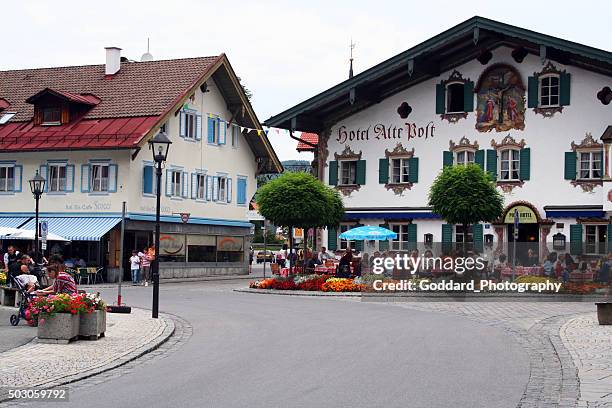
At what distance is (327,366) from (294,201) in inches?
945

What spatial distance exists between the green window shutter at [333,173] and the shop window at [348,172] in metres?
0.23

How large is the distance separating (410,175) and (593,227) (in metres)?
8.19

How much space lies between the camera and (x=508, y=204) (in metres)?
41.5

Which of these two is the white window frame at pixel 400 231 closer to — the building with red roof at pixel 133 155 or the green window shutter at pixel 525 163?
the green window shutter at pixel 525 163

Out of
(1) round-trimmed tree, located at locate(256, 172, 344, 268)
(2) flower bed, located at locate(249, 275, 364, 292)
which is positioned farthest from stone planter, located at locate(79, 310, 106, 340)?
(1) round-trimmed tree, located at locate(256, 172, 344, 268)

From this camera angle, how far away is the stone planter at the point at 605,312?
21.6 m

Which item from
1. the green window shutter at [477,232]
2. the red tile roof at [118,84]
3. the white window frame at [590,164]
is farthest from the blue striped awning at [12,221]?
the white window frame at [590,164]

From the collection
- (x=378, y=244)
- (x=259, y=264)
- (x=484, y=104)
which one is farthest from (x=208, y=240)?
(x=259, y=264)

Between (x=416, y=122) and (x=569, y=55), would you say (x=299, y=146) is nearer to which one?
(x=416, y=122)

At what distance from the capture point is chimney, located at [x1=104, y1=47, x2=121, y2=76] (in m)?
52.7

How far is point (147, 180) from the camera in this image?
47.2m

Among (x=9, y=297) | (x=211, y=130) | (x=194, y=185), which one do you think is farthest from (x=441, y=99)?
(x=9, y=297)

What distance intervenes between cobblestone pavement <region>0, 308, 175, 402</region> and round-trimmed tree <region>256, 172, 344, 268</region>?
17.7 m

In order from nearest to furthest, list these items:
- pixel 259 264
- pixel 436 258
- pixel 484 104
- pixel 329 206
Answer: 1. pixel 436 258
2. pixel 329 206
3. pixel 484 104
4. pixel 259 264
